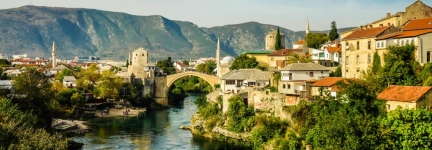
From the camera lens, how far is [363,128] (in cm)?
2380

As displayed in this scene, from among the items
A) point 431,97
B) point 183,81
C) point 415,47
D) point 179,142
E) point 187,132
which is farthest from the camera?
point 183,81

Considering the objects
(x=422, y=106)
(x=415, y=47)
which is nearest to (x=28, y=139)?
(x=422, y=106)

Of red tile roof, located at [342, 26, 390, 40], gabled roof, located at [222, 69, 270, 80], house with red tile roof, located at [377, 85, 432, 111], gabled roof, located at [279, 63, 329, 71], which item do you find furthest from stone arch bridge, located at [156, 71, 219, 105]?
house with red tile roof, located at [377, 85, 432, 111]

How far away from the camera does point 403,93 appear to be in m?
26.1

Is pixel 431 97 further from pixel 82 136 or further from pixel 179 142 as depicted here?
pixel 82 136

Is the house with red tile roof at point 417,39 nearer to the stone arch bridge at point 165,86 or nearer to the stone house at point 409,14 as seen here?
the stone house at point 409,14

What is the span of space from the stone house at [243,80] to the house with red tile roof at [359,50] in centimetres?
828

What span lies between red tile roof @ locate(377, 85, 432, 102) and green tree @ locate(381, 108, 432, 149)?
46.8 inches

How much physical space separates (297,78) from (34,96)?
1780 cm

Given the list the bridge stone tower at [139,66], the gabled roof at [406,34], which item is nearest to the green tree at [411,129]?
the gabled roof at [406,34]

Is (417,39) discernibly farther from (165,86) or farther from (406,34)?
(165,86)

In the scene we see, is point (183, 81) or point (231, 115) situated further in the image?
point (183, 81)

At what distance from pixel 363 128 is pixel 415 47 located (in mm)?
9345

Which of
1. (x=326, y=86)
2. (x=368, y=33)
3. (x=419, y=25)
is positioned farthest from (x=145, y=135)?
(x=419, y=25)
